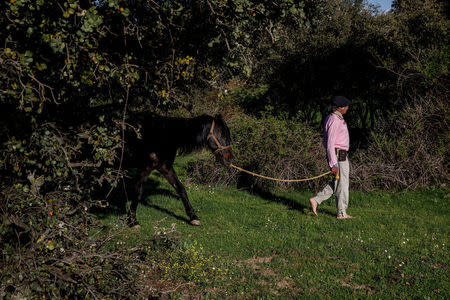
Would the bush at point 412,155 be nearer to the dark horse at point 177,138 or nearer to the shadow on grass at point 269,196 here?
the shadow on grass at point 269,196

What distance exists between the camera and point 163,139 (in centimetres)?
706

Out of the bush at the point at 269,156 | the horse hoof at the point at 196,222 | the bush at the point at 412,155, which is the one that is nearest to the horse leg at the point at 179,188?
the horse hoof at the point at 196,222

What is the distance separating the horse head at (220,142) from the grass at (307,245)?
4.46 ft

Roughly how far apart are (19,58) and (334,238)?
208 inches

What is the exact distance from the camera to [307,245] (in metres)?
6.07

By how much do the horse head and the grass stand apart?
4.46ft

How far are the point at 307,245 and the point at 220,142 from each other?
2.40 m

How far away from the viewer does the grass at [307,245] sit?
4715 millimetres

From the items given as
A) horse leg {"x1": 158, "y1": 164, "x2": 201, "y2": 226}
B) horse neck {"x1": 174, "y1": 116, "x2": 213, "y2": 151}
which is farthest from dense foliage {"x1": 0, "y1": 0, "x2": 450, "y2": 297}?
horse neck {"x1": 174, "y1": 116, "x2": 213, "y2": 151}

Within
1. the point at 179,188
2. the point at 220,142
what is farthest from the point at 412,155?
the point at 179,188

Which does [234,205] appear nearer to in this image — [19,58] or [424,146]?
[424,146]

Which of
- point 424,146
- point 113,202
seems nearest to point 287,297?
point 113,202

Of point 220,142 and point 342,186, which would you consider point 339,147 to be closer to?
point 342,186

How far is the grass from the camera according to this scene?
15.5 ft
